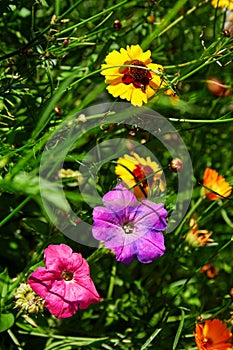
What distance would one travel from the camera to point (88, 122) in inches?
31.6

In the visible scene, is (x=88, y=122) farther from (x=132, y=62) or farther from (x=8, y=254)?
(x=8, y=254)

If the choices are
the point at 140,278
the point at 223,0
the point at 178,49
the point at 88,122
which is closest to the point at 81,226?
the point at 88,122

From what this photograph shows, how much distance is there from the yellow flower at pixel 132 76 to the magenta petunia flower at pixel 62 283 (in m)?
0.19

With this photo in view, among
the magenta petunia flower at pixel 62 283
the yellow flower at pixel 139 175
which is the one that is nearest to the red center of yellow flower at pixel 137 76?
the yellow flower at pixel 139 175

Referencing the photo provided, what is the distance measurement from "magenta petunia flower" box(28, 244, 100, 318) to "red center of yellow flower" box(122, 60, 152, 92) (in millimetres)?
203

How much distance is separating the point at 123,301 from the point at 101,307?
4 centimetres

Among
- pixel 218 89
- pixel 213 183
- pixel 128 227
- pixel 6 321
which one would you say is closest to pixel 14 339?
pixel 6 321

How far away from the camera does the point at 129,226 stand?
0.74 m

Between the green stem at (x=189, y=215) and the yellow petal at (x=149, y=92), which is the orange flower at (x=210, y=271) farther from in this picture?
the yellow petal at (x=149, y=92)

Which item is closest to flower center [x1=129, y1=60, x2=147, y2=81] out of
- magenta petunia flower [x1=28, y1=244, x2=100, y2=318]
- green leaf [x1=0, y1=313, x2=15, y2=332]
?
magenta petunia flower [x1=28, y1=244, x2=100, y2=318]

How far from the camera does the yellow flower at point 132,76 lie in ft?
2.28

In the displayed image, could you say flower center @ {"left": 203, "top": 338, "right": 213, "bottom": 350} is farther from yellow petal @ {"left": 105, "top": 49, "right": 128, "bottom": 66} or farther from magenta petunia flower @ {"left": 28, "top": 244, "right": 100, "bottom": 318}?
yellow petal @ {"left": 105, "top": 49, "right": 128, "bottom": 66}

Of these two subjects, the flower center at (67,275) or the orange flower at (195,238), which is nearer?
the flower center at (67,275)

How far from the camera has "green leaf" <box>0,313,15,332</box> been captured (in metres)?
0.73
